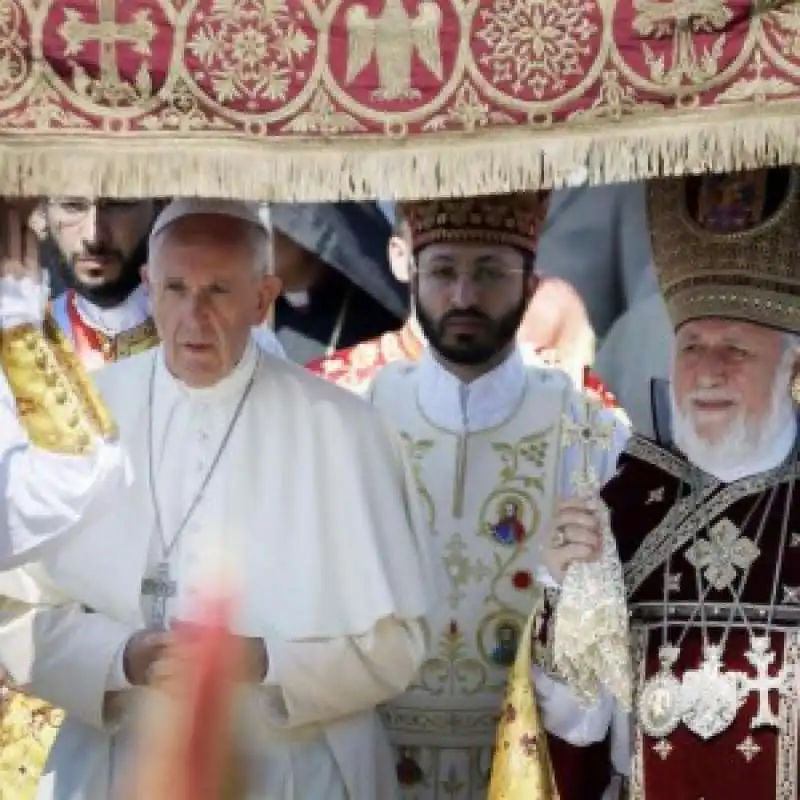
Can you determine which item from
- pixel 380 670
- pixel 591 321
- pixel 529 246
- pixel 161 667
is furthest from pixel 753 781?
pixel 591 321

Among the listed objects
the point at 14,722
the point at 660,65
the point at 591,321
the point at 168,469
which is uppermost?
the point at 660,65

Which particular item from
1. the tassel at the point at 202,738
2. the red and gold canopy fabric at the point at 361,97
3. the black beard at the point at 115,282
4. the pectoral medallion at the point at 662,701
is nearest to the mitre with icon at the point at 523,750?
the pectoral medallion at the point at 662,701

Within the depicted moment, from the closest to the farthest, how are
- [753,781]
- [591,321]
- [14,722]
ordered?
1. [753,781]
2. [14,722]
3. [591,321]

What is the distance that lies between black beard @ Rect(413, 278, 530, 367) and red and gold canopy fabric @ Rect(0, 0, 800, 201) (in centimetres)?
136

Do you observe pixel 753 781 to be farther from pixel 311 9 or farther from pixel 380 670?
pixel 311 9

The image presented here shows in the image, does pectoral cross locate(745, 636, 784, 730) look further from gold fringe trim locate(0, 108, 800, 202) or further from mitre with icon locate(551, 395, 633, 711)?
gold fringe trim locate(0, 108, 800, 202)

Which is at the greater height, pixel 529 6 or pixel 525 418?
pixel 529 6

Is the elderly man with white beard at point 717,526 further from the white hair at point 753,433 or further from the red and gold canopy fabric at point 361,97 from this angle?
the red and gold canopy fabric at point 361,97

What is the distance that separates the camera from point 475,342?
545 cm

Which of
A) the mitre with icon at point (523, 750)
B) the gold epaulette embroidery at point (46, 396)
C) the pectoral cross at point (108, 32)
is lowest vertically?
the mitre with icon at point (523, 750)

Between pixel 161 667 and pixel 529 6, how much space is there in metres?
1.77

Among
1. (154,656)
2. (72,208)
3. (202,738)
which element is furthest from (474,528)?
(202,738)

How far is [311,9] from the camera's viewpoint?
160 inches

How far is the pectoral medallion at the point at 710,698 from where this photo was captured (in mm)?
4379
